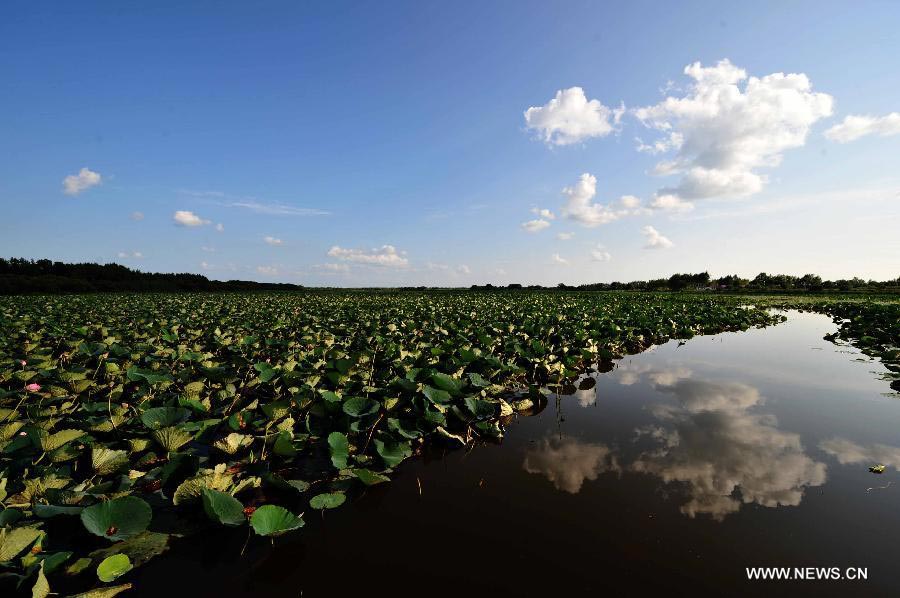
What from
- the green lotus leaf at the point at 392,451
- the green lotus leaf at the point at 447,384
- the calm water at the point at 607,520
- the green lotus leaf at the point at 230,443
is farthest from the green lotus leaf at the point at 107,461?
the green lotus leaf at the point at 447,384

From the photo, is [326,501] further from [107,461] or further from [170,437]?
[107,461]

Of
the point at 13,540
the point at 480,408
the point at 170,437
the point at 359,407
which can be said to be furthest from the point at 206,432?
the point at 480,408

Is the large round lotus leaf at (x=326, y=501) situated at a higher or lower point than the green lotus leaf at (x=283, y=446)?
lower

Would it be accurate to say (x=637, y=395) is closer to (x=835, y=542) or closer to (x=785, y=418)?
(x=785, y=418)

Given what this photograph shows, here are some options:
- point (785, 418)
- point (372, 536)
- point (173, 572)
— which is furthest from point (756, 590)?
point (785, 418)

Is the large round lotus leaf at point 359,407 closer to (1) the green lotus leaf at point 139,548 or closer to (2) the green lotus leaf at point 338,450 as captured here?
(2) the green lotus leaf at point 338,450

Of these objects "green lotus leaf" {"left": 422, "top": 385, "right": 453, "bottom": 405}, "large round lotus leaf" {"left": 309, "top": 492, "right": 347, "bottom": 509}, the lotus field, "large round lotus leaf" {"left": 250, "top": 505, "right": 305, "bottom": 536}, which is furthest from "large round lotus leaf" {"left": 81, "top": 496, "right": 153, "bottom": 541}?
"green lotus leaf" {"left": 422, "top": 385, "right": 453, "bottom": 405}
